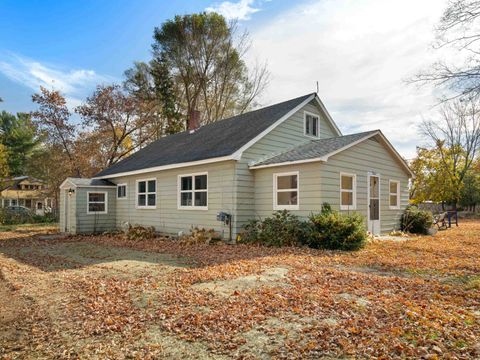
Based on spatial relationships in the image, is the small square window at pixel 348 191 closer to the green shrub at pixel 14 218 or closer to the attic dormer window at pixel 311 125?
the attic dormer window at pixel 311 125

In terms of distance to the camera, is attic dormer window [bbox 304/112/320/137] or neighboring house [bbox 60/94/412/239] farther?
attic dormer window [bbox 304/112/320/137]

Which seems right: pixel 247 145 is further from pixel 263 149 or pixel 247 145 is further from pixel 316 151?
pixel 316 151

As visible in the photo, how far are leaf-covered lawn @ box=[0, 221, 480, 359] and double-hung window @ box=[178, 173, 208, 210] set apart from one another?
4882 millimetres

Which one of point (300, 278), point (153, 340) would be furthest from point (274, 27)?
point (153, 340)

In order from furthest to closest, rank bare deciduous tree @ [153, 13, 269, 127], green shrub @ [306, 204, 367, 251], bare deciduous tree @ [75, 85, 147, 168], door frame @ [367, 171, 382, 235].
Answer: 1. bare deciduous tree @ [153, 13, 269, 127]
2. bare deciduous tree @ [75, 85, 147, 168]
3. door frame @ [367, 171, 382, 235]
4. green shrub @ [306, 204, 367, 251]

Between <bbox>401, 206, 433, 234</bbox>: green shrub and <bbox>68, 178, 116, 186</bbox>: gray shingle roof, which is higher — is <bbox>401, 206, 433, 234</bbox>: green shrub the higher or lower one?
the lower one

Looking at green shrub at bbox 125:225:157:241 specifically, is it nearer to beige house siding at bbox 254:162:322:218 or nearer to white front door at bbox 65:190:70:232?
white front door at bbox 65:190:70:232

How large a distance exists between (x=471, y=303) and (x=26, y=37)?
17518 mm

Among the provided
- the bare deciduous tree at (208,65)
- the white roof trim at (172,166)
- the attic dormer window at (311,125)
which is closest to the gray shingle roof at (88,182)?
the white roof trim at (172,166)

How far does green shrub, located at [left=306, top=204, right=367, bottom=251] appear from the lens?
33.5ft

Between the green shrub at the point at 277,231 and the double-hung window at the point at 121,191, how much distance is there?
28.2 feet

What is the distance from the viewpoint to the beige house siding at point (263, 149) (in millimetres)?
12438

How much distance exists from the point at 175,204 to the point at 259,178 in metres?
4.09

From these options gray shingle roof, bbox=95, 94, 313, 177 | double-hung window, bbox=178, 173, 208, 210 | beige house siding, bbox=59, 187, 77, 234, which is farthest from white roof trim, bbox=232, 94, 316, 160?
beige house siding, bbox=59, 187, 77, 234
